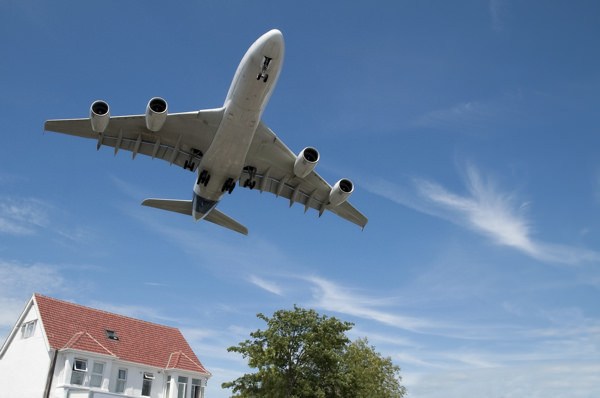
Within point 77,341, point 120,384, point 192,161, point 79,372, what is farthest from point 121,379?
point 192,161

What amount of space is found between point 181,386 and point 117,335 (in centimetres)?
612

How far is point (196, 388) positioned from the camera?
43.3 m

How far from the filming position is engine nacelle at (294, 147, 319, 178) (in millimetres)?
28625

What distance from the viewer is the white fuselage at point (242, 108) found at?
23.3m

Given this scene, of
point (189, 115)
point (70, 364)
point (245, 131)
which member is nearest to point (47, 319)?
point (70, 364)

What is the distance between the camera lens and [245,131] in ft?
84.0

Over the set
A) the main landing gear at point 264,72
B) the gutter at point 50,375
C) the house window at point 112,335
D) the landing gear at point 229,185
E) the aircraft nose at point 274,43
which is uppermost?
the aircraft nose at point 274,43

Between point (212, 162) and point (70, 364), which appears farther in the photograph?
point (70, 364)

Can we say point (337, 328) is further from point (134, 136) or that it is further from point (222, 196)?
point (134, 136)

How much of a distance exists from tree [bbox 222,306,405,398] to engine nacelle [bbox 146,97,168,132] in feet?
53.7

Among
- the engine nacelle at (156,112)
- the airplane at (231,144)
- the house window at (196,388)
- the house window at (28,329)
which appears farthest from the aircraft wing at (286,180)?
the house window at (28,329)

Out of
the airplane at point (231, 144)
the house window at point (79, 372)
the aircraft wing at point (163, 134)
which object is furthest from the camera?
the house window at point (79, 372)

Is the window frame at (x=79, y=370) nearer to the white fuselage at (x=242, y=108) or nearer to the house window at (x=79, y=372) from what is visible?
the house window at (x=79, y=372)

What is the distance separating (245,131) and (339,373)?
17.5 m
